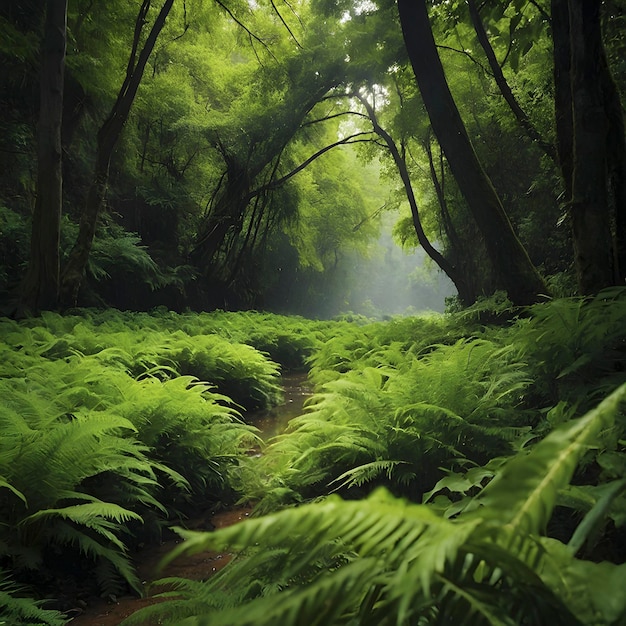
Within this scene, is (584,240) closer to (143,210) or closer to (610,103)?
(610,103)

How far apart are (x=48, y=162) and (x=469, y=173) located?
636 cm

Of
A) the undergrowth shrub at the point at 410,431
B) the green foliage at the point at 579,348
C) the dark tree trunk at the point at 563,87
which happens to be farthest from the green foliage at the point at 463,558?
the dark tree trunk at the point at 563,87

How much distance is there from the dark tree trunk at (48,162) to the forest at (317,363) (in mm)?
43

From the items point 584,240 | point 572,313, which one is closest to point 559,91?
point 584,240

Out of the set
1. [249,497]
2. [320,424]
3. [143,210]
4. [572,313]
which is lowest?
[249,497]

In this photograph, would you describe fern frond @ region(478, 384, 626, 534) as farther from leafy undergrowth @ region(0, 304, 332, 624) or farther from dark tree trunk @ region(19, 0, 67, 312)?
dark tree trunk @ region(19, 0, 67, 312)

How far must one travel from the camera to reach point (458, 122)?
4.64 m

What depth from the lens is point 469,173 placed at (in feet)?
15.1

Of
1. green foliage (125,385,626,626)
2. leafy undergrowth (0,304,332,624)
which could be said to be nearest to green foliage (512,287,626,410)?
green foliage (125,385,626,626)

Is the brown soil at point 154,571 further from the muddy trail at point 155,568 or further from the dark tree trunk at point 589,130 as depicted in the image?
the dark tree trunk at point 589,130

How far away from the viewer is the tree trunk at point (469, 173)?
458 cm

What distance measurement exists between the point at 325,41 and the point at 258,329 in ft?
23.5

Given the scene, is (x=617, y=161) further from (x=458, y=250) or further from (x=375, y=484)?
(x=458, y=250)

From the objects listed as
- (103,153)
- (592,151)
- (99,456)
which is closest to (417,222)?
(103,153)
